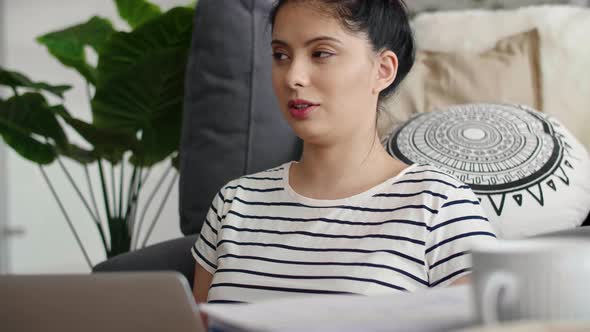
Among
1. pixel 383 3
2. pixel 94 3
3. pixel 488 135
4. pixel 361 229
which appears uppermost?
pixel 94 3

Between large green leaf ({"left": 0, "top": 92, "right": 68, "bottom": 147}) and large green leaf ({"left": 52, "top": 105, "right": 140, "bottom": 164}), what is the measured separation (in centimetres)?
3

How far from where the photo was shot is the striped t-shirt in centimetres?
103

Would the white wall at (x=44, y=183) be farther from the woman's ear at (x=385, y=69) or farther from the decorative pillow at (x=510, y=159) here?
the woman's ear at (x=385, y=69)

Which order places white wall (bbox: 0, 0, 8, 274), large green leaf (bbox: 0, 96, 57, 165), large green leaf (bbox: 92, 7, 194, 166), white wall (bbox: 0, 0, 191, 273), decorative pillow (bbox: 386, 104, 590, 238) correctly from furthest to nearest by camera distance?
1. white wall (bbox: 0, 0, 8, 274)
2. white wall (bbox: 0, 0, 191, 273)
3. large green leaf (bbox: 0, 96, 57, 165)
4. large green leaf (bbox: 92, 7, 194, 166)
5. decorative pillow (bbox: 386, 104, 590, 238)

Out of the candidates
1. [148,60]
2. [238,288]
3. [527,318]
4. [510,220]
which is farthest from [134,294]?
[148,60]

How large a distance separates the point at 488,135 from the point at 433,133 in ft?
0.30

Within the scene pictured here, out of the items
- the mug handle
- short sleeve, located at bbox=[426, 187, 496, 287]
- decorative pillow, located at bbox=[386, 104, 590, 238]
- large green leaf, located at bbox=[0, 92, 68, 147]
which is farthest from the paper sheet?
large green leaf, located at bbox=[0, 92, 68, 147]

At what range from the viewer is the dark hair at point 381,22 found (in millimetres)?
1124

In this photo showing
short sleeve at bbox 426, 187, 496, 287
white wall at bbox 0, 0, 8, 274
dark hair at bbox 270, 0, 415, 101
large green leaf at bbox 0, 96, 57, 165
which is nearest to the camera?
short sleeve at bbox 426, 187, 496, 287

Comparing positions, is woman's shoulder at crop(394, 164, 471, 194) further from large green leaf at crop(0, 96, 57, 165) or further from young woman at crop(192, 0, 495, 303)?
large green leaf at crop(0, 96, 57, 165)

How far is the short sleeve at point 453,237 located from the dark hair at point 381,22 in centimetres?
25

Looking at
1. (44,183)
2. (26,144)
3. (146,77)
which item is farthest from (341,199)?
(44,183)

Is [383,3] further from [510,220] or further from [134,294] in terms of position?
[134,294]

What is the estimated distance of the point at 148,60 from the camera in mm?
1845
